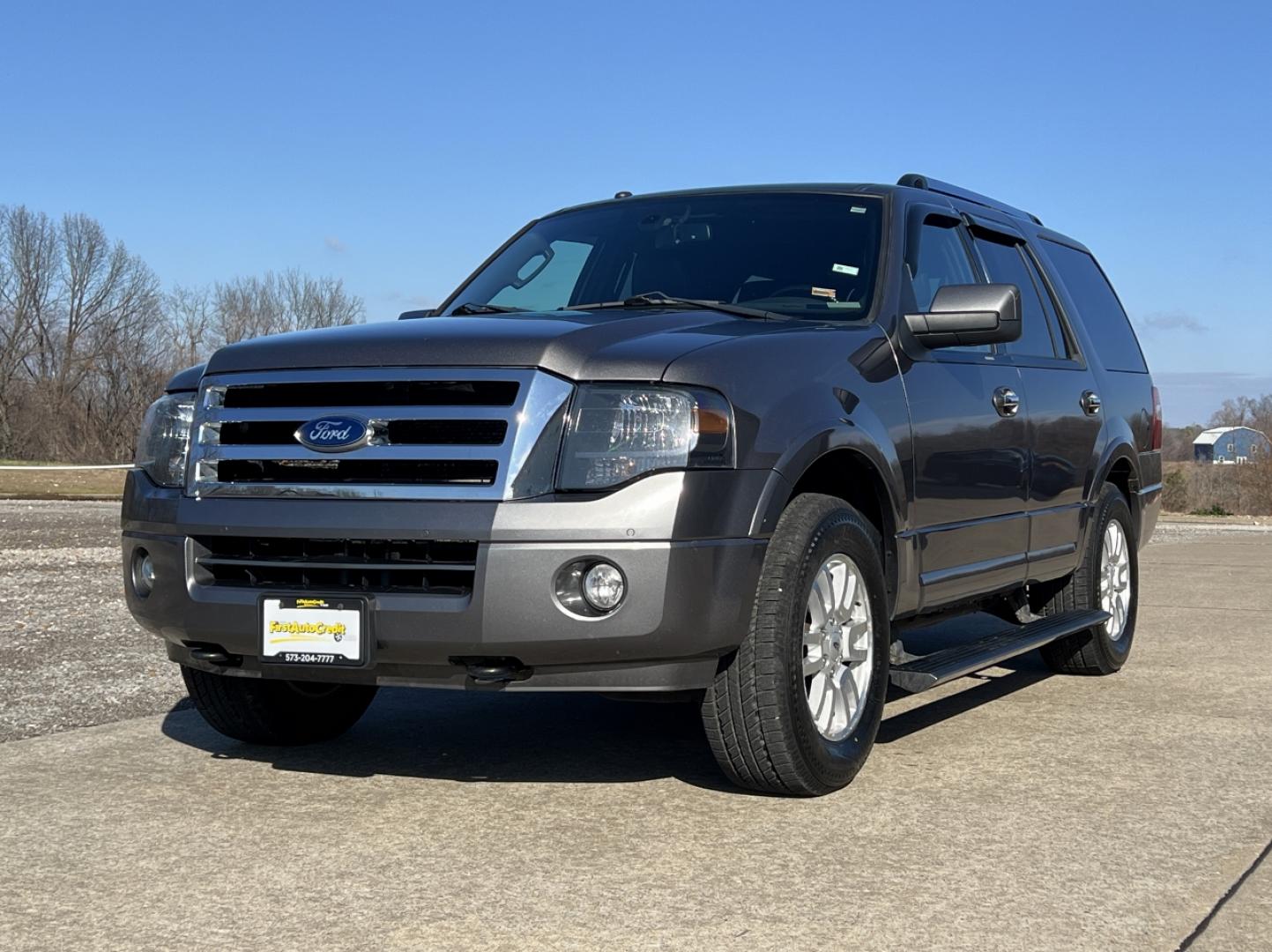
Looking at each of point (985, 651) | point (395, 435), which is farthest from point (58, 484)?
point (395, 435)

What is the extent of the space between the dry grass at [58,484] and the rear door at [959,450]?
2041 centimetres

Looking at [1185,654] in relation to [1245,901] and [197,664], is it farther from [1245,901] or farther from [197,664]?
[197,664]

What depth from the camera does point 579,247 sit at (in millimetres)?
6113

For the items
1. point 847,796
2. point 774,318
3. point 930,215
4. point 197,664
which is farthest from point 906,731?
point 197,664

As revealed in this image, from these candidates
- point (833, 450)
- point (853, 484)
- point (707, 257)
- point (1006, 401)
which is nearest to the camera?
point (833, 450)

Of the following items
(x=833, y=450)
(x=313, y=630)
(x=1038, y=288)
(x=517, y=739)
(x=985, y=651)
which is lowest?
(x=517, y=739)

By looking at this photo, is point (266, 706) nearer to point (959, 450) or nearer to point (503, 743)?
point (503, 743)

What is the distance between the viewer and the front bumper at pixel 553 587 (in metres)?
3.91

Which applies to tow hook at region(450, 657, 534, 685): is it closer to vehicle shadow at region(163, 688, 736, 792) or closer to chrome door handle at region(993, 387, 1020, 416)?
vehicle shadow at region(163, 688, 736, 792)

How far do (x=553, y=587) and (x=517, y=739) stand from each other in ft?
5.46

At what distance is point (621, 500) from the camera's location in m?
3.94

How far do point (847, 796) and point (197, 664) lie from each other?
78.4 inches

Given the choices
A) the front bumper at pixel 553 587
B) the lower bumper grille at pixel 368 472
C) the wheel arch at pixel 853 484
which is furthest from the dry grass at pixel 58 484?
the front bumper at pixel 553 587

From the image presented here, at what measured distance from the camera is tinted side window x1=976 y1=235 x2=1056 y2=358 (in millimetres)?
6426
